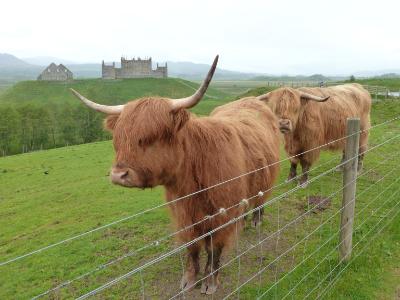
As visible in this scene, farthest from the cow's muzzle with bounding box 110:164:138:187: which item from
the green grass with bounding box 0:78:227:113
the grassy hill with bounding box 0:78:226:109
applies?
the grassy hill with bounding box 0:78:226:109

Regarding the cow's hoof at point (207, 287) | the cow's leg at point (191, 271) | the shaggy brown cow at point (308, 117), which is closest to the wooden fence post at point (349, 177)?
the cow's hoof at point (207, 287)

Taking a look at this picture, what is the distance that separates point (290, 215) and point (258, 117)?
200cm

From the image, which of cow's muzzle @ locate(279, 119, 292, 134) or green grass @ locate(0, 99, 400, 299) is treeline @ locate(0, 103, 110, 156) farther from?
cow's muzzle @ locate(279, 119, 292, 134)

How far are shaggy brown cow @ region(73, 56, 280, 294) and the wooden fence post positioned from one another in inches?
41.6

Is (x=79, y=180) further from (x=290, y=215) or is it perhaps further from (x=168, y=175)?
(x=168, y=175)

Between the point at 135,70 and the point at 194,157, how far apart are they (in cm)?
9022

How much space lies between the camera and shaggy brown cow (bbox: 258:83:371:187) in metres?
7.54

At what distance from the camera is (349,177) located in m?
4.26

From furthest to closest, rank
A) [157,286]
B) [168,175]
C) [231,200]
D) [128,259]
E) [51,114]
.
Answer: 1. [51,114]
2. [128,259]
3. [157,286]
4. [231,200]
5. [168,175]

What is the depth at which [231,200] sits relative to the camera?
13.6ft

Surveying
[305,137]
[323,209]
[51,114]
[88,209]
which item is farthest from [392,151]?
[51,114]

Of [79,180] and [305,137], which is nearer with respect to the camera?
[305,137]

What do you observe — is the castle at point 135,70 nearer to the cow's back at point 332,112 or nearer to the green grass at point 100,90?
the green grass at point 100,90

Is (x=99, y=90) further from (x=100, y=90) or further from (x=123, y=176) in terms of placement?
(x=123, y=176)
